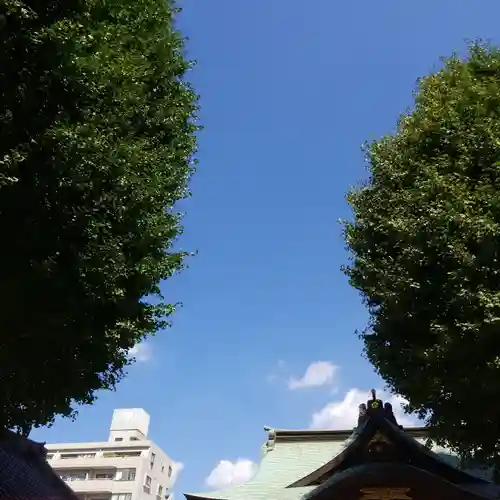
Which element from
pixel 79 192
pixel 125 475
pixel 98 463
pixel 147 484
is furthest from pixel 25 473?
pixel 147 484

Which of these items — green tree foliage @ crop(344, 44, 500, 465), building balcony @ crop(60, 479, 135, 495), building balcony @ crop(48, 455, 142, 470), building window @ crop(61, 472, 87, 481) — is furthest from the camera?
building window @ crop(61, 472, 87, 481)

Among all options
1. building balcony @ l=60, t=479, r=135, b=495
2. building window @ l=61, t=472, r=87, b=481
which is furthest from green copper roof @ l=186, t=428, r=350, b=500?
building window @ l=61, t=472, r=87, b=481

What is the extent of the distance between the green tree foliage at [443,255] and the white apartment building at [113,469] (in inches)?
1979

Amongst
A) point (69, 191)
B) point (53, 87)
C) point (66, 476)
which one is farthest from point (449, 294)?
point (66, 476)

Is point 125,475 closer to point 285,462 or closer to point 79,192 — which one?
point 285,462

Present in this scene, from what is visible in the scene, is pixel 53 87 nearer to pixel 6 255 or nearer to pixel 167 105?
pixel 6 255

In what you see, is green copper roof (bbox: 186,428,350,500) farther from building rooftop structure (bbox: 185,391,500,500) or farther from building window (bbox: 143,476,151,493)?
building window (bbox: 143,476,151,493)

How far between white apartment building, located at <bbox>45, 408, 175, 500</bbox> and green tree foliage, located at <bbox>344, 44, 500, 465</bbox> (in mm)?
50265

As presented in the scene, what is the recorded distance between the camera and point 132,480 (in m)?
54.9

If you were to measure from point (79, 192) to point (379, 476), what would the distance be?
32.5 feet

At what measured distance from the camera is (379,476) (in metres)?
12.4

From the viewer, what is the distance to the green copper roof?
13.9 metres

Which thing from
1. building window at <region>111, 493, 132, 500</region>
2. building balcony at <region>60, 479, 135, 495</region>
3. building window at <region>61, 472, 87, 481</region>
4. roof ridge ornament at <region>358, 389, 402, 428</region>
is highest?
roof ridge ornament at <region>358, 389, 402, 428</region>

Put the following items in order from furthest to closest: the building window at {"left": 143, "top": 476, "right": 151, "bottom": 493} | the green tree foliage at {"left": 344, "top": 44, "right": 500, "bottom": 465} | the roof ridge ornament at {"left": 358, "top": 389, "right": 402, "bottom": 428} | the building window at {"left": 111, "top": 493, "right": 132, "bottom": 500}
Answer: the building window at {"left": 143, "top": 476, "right": 151, "bottom": 493} < the building window at {"left": 111, "top": 493, "right": 132, "bottom": 500} < the roof ridge ornament at {"left": 358, "top": 389, "right": 402, "bottom": 428} < the green tree foliage at {"left": 344, "top": 44, "right": 500, "bottom": 465}
